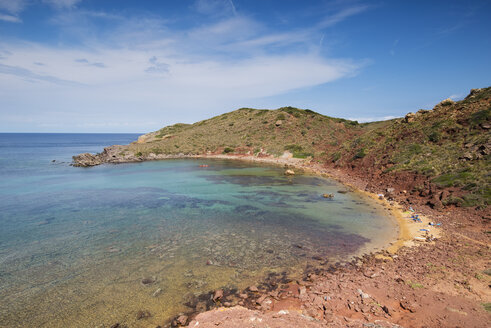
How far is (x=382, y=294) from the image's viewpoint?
9.05m

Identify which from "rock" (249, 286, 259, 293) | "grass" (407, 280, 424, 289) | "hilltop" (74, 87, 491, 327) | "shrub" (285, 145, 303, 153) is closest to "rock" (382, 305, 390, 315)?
"hilltop" (74, 87, 491, 327)

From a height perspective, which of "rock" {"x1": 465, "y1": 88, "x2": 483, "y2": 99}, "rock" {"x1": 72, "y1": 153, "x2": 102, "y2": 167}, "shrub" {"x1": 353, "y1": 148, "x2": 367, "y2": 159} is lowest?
"rock" {"x1": 72, "y1": 153, "x2": 102, "y2": 167}

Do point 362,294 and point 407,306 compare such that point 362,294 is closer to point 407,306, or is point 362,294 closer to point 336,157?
point 407,306

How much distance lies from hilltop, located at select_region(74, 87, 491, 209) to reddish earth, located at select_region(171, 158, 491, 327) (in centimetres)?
843

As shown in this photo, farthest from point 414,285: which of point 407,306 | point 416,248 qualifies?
point 416,248

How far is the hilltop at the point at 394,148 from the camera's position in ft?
66.6

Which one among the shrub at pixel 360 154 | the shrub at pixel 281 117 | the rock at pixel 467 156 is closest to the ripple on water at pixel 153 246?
the rock at pixel 467 156

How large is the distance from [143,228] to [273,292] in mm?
11243

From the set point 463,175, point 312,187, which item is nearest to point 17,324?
point 312,187

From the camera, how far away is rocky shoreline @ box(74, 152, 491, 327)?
748 cm

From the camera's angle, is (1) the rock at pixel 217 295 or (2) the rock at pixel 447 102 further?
(2) the rock at pixel 447 102

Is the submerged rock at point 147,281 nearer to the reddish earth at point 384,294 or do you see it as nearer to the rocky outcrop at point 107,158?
the reddish earth at point 384,294

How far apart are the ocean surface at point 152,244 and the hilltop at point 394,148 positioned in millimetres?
6089

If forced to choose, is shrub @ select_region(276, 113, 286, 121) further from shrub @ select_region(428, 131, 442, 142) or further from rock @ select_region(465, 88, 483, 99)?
shrub @ select_region(428, 131, 442, 142)
